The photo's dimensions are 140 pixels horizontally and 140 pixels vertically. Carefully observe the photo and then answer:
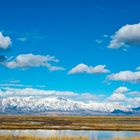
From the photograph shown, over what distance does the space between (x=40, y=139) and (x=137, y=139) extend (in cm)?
1107

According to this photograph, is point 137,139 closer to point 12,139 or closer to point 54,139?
point 54,139

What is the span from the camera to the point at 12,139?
4625 centimetres

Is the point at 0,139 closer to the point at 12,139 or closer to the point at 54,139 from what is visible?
the point at 12,139

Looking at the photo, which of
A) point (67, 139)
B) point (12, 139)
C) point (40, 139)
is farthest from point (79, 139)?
point (12, 139)

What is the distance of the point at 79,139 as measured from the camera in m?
46.1

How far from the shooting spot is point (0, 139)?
44562 mm

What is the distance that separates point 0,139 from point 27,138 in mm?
3561

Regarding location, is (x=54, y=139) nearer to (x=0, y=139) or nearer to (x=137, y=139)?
(x=0, y=139)

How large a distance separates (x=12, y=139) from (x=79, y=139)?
7920 millimetres

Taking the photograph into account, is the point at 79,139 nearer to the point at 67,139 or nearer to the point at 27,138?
the point at 67,139

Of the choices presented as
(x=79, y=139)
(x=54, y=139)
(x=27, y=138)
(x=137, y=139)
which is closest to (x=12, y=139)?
(x=27, y=138)

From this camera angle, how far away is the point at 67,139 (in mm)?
45156

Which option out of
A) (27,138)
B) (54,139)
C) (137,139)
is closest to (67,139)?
(54,139)

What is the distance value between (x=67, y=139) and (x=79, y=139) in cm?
→ 168
